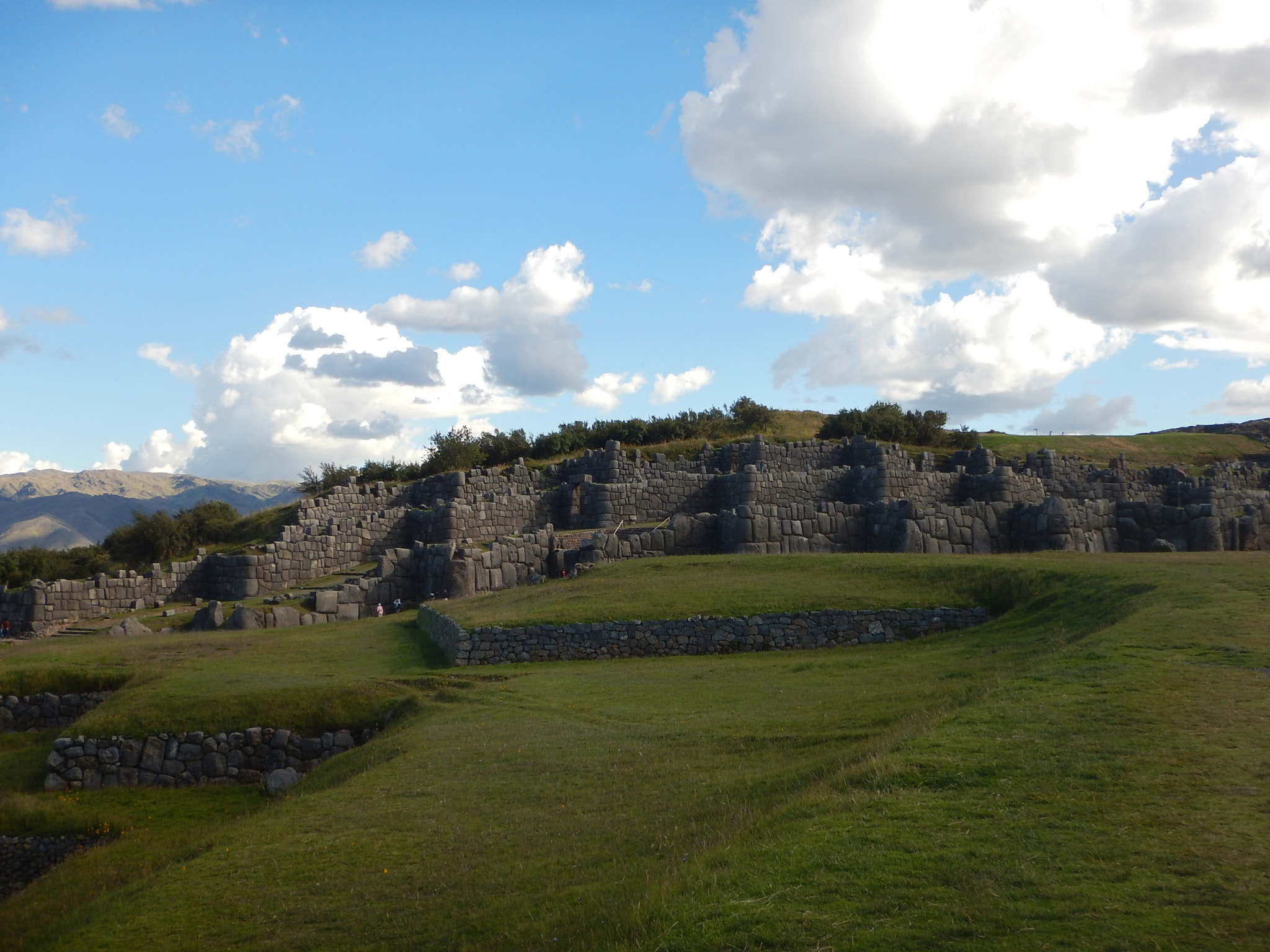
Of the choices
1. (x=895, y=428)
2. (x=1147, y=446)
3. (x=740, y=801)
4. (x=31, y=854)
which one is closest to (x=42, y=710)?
(x=31, y=854)

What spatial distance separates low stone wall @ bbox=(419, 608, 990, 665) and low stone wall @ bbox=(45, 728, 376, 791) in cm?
549

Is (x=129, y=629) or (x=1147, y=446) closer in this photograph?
(x=129, y=629)

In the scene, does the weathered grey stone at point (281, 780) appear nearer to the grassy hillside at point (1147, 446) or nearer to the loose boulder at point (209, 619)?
the loose boulder at point (209, 619)

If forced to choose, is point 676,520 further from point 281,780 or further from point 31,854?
point 31,854

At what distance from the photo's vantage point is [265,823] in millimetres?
13930

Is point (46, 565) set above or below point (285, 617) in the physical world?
above

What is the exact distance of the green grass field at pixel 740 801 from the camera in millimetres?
6691

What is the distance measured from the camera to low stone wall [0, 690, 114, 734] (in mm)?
23234

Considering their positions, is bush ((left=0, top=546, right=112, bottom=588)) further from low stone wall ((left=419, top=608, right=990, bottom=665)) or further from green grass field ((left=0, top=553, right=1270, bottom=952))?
low stone wall ((left=419, top=608, right=990, bottom=665))

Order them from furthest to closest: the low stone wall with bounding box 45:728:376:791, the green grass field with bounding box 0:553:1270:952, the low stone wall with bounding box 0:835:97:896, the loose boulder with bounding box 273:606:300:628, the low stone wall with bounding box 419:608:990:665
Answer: the loose boulder with bounding box 273:606:300:628, the low stone wall with bounding box 419:608:990:665, the low stone wall with bounding box 45:728:376:791, the low stone wall with bounding box 0:835:97:896, the green grass field with bounding box 0:553:1270:952

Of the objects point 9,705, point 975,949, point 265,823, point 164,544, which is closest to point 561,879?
point 975,949

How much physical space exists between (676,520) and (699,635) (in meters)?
13.4

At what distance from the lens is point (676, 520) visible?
38.7 m

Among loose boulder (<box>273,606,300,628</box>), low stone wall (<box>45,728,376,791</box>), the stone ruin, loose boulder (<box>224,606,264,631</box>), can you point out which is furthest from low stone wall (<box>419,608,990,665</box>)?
the stone ruin
